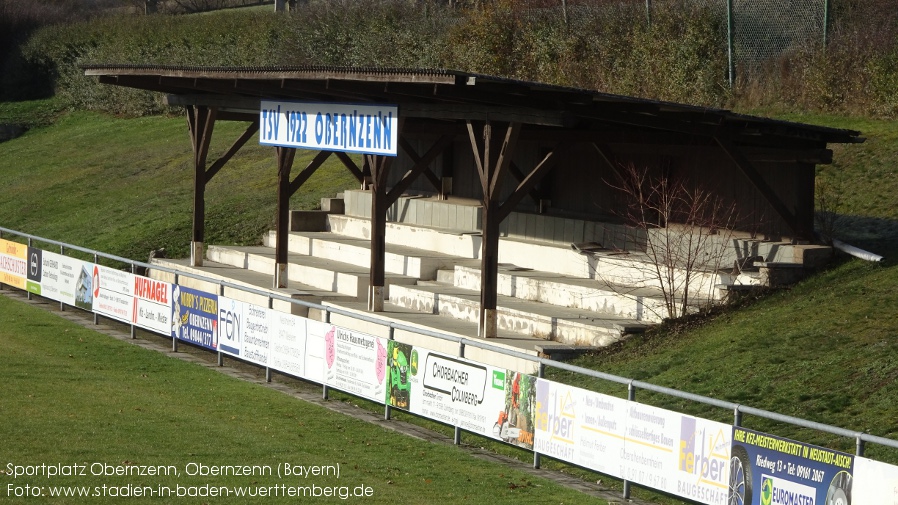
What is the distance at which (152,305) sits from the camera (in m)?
20.1

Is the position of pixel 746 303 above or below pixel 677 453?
above

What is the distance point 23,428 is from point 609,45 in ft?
62.3

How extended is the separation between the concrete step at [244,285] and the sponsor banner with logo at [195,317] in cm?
34

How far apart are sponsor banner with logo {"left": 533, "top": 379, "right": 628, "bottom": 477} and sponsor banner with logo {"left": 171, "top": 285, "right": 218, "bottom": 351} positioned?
740 cm

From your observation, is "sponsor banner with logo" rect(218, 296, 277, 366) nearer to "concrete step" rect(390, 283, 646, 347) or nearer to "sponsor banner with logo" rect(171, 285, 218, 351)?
"sponsor banner with logo" rect(171, 285, 218, 351)

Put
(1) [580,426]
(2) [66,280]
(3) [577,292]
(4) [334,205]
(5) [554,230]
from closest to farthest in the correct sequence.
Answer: (1) [580,426] → (3) [577,292] → (5) [554,230] → (2) [66,280] → (4) [334,205]

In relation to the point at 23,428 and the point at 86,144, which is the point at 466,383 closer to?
the point at 23,428

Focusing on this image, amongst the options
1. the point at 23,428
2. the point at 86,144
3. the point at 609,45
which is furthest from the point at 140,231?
the point at 23,428

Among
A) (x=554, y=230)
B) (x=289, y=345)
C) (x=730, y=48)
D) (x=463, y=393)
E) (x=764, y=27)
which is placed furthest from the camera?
(x=730, y=48)

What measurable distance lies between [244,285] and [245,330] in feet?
15.6

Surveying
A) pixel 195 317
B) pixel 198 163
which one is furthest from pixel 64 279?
pixel 195 317

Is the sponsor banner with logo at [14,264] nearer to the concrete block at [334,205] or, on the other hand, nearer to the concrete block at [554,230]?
the concrete block at [334,205]

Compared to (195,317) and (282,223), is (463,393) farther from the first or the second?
(282,223)

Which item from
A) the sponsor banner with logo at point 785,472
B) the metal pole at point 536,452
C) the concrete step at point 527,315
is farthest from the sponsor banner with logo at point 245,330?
the sponsor banner with logo at point 785,472
